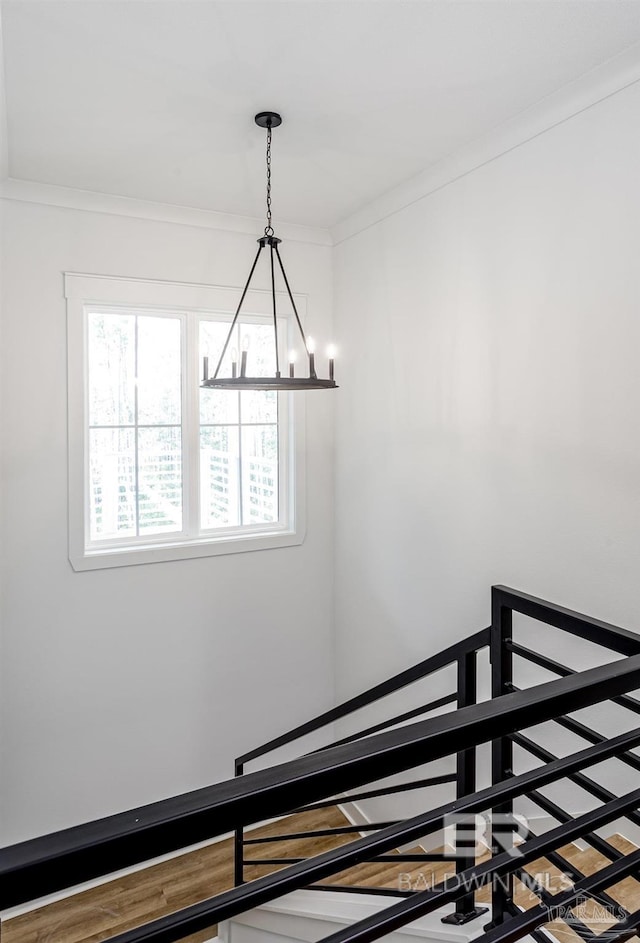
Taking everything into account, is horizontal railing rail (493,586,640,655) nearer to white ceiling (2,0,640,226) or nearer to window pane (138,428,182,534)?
white ceiling (2,0,640,226)

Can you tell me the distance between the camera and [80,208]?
307 cm

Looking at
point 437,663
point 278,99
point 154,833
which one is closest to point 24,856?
point 154,833

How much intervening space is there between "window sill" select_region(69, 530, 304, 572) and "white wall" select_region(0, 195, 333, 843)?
48 millimetres

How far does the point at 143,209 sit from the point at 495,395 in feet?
6.93

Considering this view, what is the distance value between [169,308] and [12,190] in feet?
2.98

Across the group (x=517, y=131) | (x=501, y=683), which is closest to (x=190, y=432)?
(x=517, y=131)

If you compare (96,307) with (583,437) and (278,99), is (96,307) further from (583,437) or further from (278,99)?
(583,437)

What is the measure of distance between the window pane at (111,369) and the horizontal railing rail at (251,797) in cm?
285

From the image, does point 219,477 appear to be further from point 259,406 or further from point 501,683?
point 501,683

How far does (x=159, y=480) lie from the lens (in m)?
3.47

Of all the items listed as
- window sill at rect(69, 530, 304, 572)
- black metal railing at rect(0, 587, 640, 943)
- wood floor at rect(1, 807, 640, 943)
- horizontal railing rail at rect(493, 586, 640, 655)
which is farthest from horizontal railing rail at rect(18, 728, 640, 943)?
window sill at rect(69, 530, 304, 572)

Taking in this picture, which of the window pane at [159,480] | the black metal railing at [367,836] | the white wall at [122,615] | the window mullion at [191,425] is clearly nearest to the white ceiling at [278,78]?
the white wall at [122,615]

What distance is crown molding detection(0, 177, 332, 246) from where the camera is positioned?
2.93 m

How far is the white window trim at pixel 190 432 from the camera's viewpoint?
3.12 m
